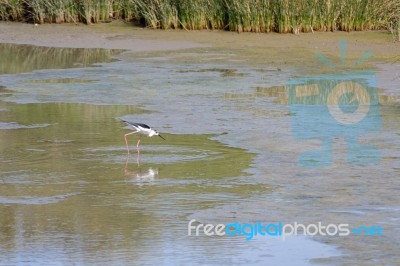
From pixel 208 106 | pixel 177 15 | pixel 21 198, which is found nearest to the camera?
pixel 21 198

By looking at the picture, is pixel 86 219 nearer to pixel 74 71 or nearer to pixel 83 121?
pixel 83 121

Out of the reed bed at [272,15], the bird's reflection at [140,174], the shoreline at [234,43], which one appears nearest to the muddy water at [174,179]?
the bird's reflection at [140,174]

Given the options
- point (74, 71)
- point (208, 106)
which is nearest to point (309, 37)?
point (74, 71)

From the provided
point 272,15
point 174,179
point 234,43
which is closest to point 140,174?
point 174,179

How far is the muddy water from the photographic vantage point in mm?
6496

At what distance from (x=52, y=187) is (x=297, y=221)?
85.7 inches

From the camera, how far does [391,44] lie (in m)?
16.9

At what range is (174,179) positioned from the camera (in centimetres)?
844

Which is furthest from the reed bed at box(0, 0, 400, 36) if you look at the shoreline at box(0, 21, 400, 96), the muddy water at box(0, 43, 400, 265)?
the muddy water at box(0, 43, 400, 265)

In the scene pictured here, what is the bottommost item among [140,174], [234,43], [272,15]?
[140,174]

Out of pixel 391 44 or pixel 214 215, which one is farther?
pixel 391 44

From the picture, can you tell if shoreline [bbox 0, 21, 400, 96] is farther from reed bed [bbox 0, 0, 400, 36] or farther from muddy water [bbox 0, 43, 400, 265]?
muddy water [bbox 0, 43, 400, 265]

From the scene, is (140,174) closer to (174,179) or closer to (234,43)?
(174,179)

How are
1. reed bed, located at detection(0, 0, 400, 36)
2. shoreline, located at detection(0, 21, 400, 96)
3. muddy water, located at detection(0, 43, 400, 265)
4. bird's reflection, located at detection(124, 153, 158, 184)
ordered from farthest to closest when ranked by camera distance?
1. reed bed, located at detection(0, 0, 400, 36)
2. shoreline, located at detection(0, 21, 400, 96)
3. bird's reflection, located at detection(124, 153, 158, 184)
4. muddy water, located at detection(0, 43, 400, 265)
